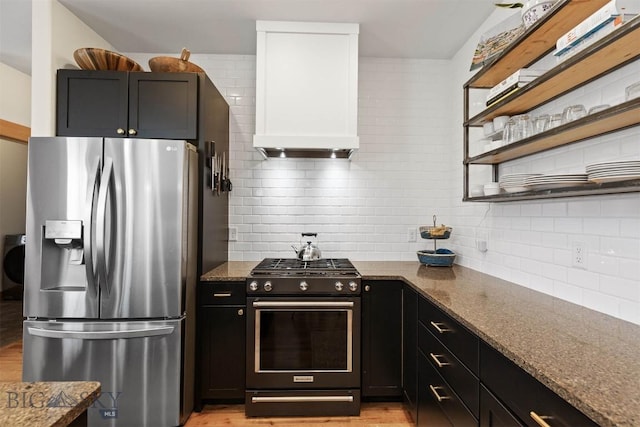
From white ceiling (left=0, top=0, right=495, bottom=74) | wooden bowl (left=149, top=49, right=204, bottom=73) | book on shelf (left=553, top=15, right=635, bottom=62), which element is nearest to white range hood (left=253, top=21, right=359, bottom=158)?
white ceiling (left=0, top=0, right=495, bottom=74)

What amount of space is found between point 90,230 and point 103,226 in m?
0.08

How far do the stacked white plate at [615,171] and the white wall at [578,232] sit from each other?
0.23m

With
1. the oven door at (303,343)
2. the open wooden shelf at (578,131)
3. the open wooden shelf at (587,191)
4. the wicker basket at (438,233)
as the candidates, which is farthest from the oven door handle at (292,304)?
the open wooden shelf at (578,131)

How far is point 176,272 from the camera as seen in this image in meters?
1.99

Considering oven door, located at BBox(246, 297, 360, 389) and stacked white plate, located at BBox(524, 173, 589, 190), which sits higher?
stacked white plate, located at BBox(524, 173, 589, 190)

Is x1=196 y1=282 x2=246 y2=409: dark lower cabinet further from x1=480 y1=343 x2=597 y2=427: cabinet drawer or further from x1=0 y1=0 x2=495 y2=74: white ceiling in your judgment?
x1=0 y1=0 x2=495 y2=74: white ceiling

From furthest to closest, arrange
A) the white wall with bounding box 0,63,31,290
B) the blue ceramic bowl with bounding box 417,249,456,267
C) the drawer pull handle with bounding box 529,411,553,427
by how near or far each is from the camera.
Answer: the white wall with bounding box 0,63,31,290 < the blue ceramic bowl with bounding box 417,249,456,267 < the drawer pull handle with bounding box 529,411,553,427

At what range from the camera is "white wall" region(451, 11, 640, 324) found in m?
1.30

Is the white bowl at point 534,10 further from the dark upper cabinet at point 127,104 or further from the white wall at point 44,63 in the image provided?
the white wall at point 44,63

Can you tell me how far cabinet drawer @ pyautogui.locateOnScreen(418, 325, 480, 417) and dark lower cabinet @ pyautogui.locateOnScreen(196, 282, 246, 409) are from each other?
1.16m

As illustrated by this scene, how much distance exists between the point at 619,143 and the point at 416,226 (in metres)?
1.73

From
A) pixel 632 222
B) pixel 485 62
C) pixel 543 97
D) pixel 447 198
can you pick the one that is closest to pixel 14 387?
pixel 632 222

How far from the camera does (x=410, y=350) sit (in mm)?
2076

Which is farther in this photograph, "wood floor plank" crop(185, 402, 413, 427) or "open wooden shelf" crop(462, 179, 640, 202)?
"wood floor plank" crop(185, 402, 413, 427)
